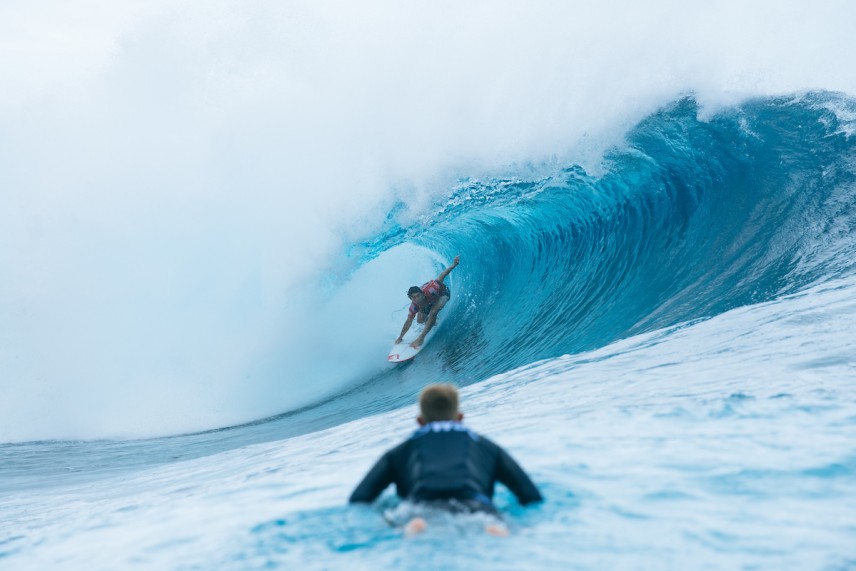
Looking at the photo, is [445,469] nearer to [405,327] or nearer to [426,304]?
[426,304]

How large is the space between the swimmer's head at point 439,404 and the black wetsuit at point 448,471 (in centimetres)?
4

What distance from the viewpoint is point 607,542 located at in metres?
2.98

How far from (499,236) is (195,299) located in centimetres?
548

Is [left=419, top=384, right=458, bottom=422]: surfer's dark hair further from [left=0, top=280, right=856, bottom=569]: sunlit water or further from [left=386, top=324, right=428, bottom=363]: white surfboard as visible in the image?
[left=386, top=324, right=428, bottom=363]: white surfboard

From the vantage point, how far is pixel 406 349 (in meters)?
11.1

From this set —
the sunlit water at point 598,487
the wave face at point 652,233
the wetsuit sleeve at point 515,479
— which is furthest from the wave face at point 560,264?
the wetsuit sleeve at point 515,479

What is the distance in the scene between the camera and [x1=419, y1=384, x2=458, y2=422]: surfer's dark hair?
3246mm

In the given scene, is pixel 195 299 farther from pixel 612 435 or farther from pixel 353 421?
pixel 612 435

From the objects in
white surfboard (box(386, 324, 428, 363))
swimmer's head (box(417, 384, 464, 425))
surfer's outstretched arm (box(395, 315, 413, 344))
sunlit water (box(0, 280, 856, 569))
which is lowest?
sunlit water (box(0, 280, 856, 569))

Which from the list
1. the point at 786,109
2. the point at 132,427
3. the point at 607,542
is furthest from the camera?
the point at 786,109

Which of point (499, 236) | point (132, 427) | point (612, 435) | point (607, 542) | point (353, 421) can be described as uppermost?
point (499, 236)

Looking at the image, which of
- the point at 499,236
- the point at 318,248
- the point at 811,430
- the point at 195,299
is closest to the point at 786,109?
the point at 499,236

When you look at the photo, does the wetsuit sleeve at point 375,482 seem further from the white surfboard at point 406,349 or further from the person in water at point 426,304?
the person in water at point 426,304

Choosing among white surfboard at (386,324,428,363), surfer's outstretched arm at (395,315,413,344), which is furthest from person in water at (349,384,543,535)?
surfer's outstretched arm at (395,315,413,344)
